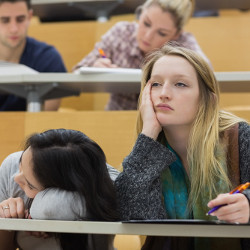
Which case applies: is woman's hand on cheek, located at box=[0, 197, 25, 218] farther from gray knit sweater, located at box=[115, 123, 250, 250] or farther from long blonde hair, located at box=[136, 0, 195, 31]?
long blonde hair, located at box=[136, 0, 195, 31]

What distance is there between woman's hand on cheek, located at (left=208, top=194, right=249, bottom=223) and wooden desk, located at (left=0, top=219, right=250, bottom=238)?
0.09ft

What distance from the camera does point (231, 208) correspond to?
0.69m

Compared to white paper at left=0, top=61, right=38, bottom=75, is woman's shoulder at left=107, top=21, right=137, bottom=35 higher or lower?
higher

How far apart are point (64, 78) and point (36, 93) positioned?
84mm

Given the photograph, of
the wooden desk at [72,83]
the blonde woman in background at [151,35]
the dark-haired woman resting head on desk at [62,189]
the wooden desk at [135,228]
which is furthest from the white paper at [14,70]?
the wooden desk at [135,228]

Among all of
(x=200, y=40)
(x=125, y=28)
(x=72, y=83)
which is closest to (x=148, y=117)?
(x=72, y=83)

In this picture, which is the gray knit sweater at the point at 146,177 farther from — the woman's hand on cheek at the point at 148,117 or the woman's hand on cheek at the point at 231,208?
the woman's hand on cheek at the point at 231,208

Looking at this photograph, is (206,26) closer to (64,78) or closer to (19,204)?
(64,78)

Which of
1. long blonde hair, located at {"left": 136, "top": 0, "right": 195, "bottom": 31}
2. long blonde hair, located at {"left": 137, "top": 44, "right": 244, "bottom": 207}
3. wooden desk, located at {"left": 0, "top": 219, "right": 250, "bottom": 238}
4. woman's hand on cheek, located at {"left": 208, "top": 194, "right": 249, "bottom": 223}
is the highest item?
long blonde hair, located at {"left": 136, "top": 0, "right": 195, "bottom": 31}

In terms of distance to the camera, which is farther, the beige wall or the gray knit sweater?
the beige wall

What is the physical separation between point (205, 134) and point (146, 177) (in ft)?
0.38

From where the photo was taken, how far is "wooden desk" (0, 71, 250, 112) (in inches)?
48.3

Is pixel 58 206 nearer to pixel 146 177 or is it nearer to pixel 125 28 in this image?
pixel 146 177

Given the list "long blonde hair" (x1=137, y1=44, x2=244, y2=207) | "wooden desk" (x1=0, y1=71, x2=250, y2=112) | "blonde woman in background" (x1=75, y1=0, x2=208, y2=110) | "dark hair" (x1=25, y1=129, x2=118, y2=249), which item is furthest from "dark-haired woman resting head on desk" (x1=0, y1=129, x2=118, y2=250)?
"blonde woman in background" (x1=75, y1=0, x2=208, y2=110)
